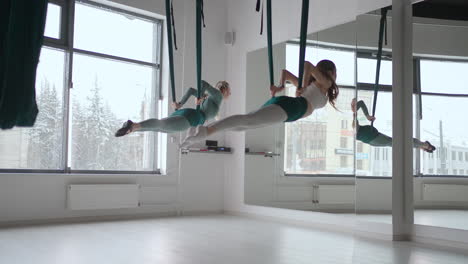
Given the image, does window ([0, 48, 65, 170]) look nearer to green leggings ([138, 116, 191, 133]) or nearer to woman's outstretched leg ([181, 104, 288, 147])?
green leggings ([138, 116, 191, 133])

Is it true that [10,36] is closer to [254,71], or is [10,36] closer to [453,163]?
[453,163]

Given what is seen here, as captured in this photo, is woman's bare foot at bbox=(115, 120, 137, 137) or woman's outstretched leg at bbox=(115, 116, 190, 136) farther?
woman's outstretched leg at bbox=(115, 116, 190, 136)

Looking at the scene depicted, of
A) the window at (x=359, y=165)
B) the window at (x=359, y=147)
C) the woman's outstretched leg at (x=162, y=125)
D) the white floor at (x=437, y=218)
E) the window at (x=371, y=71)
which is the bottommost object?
the white floor at (x=437, y=218)

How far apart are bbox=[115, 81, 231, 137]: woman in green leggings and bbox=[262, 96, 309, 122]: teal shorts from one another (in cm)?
68

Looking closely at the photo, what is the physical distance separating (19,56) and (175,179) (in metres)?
4.85

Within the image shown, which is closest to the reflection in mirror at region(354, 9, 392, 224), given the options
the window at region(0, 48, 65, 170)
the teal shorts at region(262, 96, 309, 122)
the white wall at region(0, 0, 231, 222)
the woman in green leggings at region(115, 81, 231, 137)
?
the woman in green leggings at region(115, 81, 231, 137)

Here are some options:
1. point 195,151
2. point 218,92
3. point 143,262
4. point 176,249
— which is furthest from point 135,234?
point 195,151

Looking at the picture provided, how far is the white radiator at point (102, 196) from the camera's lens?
6.19 meters

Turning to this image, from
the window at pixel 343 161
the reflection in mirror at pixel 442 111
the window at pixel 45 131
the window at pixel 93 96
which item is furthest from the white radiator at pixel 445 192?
the window at pixel 45 131

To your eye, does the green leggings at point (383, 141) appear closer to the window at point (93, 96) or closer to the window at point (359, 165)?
the window at point (359, 165)

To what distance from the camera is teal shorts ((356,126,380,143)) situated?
5426mm

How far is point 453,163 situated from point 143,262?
3.32 meters

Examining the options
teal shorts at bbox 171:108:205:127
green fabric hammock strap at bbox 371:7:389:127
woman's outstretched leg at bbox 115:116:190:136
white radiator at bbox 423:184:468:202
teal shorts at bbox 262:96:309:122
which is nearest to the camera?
woman's outstretched leg at bbox 115:116:190:136

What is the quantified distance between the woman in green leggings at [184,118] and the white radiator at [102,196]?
2.52 meters
